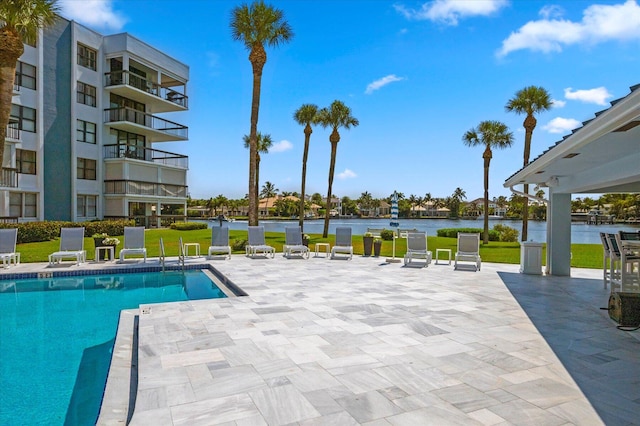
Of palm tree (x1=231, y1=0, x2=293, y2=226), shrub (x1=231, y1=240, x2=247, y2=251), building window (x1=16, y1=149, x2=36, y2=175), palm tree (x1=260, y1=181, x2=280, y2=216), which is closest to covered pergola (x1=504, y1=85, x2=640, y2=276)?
shrub (x1=231, y1=240, x2=247, y2=251)

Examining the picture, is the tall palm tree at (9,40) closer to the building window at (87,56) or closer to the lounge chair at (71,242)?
the lounge chair at (71,242)

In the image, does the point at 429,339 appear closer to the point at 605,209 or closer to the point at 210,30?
the point at 210,30

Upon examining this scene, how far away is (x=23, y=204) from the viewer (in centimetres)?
2119

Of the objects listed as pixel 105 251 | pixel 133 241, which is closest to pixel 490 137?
pixel 133 241

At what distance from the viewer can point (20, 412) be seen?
386 cm

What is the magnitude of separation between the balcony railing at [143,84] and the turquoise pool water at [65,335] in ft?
63.0

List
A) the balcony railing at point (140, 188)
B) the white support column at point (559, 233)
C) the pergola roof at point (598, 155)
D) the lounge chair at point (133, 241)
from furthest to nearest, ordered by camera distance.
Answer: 1. the balcony railing at point (140, 188)
2. the lounge chair at point (133, 241)
3. the white support column at point (559, 233)
4. the pergola roof at point (598, 155)

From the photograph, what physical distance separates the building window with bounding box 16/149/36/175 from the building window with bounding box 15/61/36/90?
11.5ft

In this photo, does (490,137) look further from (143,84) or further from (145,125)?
(143,84)

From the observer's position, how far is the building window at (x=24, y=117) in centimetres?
2085

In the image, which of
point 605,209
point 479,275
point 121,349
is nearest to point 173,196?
point 479,275

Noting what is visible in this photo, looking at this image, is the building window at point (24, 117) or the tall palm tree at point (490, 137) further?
the tall palm tree at point (490, 137)

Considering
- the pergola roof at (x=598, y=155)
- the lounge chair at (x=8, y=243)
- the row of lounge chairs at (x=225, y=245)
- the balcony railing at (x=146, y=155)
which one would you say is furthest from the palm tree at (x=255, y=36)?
the balcony railing at (x=146, y=155)

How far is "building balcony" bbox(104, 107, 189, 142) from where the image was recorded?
2609cm
